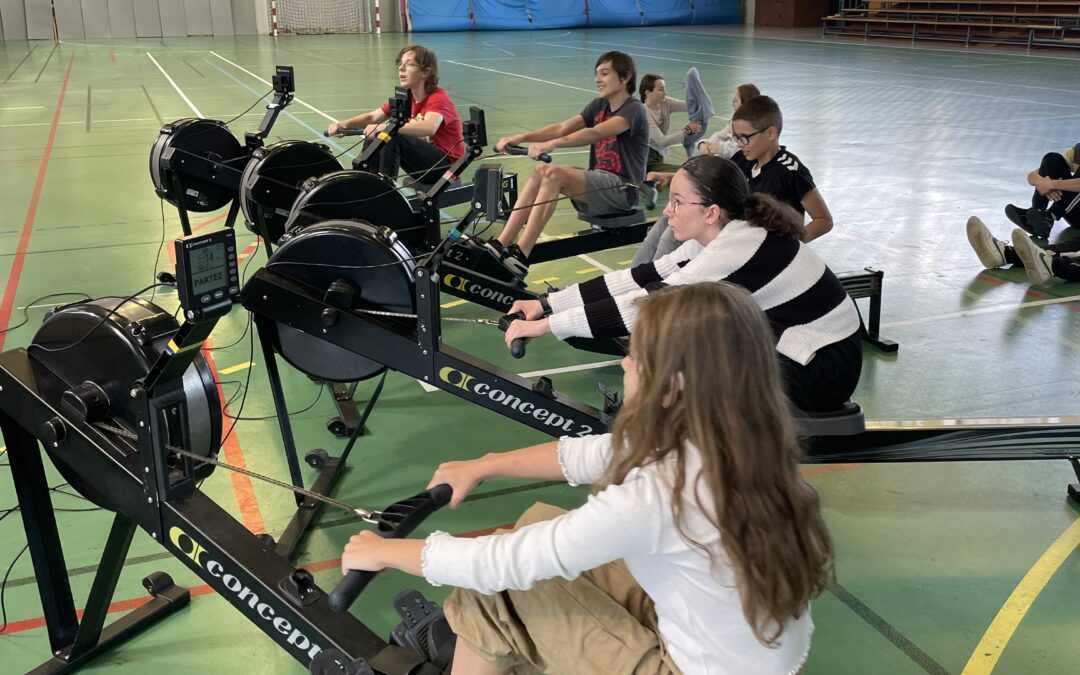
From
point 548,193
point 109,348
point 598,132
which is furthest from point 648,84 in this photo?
point 109,348

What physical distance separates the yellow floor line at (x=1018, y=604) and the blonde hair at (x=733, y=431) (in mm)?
1175

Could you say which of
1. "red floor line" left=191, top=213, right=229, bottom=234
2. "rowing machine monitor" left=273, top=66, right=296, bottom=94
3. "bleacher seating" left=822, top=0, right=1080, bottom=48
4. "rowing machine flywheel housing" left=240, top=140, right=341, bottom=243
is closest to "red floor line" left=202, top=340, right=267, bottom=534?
"rowing machine flywheel housing" left=240, top=140, right=341, bottom=243

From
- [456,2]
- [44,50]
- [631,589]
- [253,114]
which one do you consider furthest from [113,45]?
[631,589]

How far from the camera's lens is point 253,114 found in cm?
1098

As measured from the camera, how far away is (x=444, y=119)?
19.8 feet

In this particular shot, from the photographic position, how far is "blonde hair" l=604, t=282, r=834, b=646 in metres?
1.46

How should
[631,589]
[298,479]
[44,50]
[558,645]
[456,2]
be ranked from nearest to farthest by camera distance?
[558,645], [631,589], [298,479], [44,50], [456,2]

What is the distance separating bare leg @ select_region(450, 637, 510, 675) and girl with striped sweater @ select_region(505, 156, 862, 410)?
119 centimetres

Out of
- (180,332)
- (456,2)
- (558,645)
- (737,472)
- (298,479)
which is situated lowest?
(298,479)

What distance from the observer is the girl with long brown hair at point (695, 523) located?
1467mm

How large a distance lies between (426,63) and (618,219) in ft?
5.34

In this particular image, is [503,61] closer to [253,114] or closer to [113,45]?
[253,114]

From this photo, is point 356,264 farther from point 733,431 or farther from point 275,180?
point 275,180

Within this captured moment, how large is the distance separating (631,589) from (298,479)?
166cm
